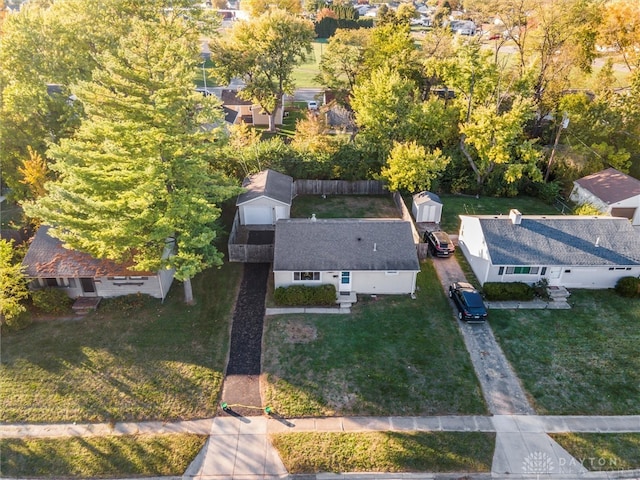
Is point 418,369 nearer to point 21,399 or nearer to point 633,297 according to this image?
point 633,297

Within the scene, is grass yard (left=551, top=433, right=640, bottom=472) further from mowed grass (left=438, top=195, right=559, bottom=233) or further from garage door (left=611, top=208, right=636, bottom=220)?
garage door (left=611, top=208, right=636, bottom=220)

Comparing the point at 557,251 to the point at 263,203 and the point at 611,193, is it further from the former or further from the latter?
the point at 263,203

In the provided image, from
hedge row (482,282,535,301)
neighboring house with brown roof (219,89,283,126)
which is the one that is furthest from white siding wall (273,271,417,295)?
neighboring house with brown roof (219,89,283,126)

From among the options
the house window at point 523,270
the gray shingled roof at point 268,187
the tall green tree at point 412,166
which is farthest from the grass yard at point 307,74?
the house window at point 523,270

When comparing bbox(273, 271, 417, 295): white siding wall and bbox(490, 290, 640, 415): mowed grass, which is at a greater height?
bbox(273, 271, 417, 295): white siding wall

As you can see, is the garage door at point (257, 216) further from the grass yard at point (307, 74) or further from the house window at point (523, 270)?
the grass yard at point (307, 74)
